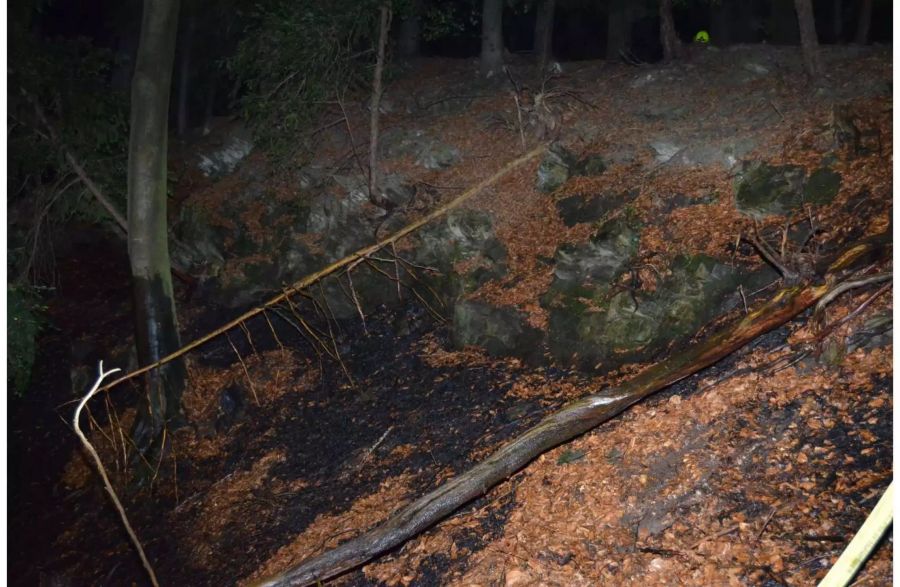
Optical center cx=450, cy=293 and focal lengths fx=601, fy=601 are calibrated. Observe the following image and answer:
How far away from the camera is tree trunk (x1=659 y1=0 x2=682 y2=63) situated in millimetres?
14398

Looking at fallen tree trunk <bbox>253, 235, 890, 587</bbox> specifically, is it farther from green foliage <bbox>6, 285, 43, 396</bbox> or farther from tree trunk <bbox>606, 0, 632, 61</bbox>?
tree trunk <bbox>606, 0, 632, 61</bbox>

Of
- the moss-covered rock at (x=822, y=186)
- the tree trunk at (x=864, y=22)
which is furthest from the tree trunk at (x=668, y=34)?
the moss-covered rock at (x=822, y=186)

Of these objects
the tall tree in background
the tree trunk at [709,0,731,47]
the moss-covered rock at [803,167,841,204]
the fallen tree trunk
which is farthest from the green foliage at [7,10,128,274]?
the tree trunk at [709,0,731,47]

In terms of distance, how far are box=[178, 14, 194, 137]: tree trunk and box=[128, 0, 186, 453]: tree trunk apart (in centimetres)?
1071

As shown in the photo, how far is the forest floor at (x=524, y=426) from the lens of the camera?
194 inches

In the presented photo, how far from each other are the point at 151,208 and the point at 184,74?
43.3ft

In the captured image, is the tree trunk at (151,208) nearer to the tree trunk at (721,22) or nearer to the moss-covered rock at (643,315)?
the moss-covered rock at (643,315)

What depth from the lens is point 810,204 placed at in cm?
816

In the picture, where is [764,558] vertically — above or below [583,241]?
below

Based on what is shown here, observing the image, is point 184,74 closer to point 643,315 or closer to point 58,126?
point 58,126

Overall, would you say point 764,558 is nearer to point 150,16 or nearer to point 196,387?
point 196,387

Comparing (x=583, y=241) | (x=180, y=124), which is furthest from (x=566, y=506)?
(x=180, y=124)

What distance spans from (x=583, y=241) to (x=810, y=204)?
10.4 feet

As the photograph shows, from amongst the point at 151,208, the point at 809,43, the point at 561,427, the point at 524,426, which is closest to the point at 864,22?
the point at 809,43
